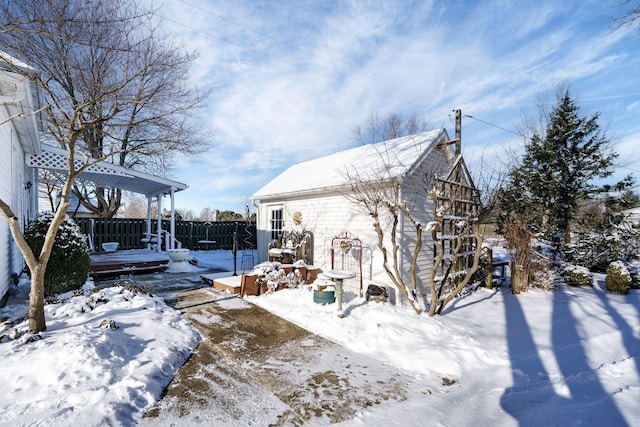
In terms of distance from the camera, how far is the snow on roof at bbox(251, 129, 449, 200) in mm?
6867

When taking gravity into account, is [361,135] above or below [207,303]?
above

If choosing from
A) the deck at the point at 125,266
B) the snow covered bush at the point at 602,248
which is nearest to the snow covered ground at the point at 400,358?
the deck at the point at 125,266

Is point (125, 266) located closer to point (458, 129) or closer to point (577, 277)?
point (458, 129)

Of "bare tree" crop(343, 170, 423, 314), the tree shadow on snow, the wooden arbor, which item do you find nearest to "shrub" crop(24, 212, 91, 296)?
"bare tree" crop(343, 170, 423, 314)

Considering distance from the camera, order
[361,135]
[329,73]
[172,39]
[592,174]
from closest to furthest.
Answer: [172,39] → [329,73] → [592,174] → [361,135]

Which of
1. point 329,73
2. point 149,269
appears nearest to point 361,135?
point 329,73

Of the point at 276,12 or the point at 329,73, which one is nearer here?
the point at 276,12

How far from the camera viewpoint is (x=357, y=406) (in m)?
2.79

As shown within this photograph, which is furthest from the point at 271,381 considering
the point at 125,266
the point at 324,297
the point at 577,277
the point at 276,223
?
the point at 577,277

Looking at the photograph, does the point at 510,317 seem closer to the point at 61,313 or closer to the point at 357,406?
the point at 357,406

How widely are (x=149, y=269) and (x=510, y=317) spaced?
971 centimetres

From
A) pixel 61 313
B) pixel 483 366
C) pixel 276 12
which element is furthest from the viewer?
pixel 276 12

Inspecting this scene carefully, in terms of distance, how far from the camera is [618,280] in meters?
7.64

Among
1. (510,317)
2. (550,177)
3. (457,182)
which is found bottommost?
(510,317)
